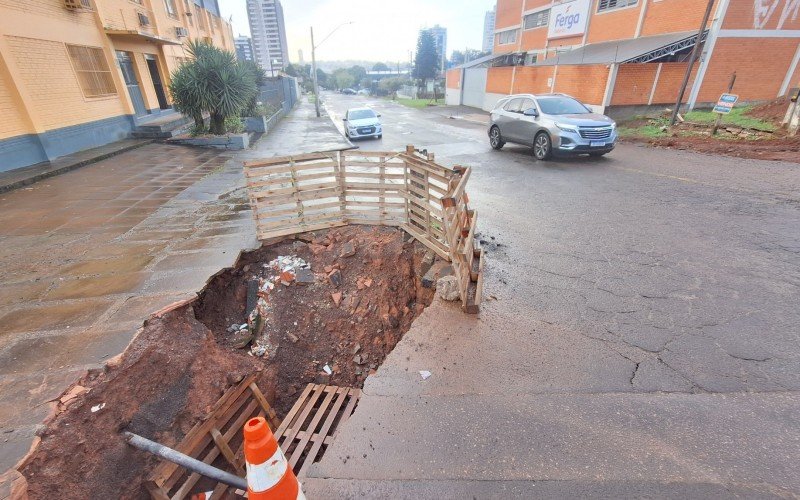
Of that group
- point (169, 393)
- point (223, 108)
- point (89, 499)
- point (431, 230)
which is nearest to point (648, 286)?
point (431, 230)

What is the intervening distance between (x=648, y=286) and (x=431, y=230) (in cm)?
278

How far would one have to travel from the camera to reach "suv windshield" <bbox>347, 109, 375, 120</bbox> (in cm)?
1745

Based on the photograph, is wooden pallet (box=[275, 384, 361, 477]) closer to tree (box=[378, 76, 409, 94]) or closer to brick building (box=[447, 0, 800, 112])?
brick building (box=[447, 0, 800, 112])

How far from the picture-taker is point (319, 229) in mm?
6086

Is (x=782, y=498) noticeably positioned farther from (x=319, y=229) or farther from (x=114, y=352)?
(x=319, y=229)

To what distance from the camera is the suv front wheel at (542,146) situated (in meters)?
10.5

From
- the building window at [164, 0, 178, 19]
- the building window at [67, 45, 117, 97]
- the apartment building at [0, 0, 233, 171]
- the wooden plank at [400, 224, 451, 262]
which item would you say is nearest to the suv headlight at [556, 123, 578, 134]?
the wooden plank at [400, 224, 451, 262]

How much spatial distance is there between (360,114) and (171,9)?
12.1 meters

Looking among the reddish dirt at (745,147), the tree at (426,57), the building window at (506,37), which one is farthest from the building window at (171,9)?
the tree at (426,57)

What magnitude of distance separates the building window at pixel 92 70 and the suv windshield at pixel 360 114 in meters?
9.48

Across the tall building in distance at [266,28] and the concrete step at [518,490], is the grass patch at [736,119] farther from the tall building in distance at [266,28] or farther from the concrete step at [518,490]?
the tall building in distance at [266,28]

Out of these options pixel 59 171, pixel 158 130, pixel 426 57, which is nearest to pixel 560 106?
pixel 59 171

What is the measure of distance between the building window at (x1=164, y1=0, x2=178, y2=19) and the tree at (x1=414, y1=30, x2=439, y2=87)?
1572 inches

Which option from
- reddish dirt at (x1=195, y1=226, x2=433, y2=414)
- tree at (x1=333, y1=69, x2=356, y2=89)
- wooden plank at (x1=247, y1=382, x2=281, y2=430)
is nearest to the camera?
wooden plank at (x1=247, y1=382, x2=281, y2=430)
